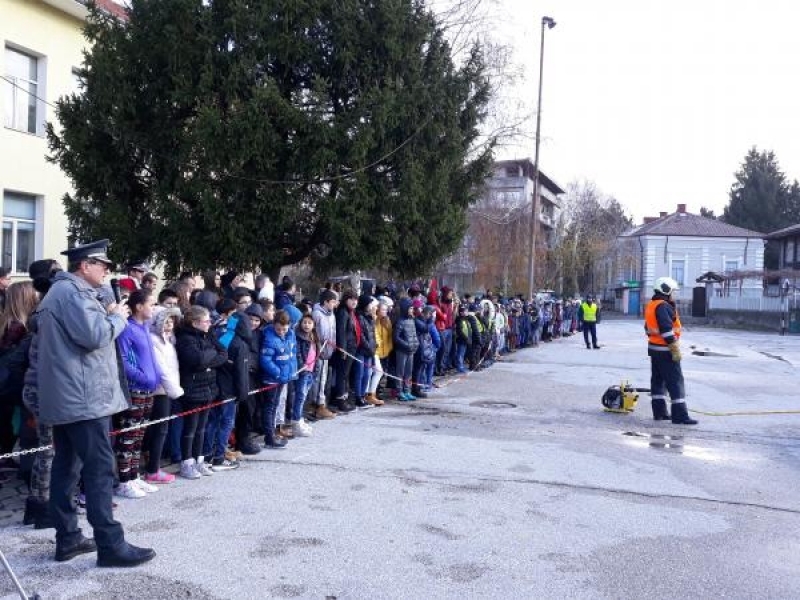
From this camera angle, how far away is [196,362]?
6945 millimetres

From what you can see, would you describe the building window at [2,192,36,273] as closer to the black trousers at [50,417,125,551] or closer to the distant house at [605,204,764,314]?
the black trousers at [50,417,125,551]

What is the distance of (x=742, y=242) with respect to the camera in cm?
6950

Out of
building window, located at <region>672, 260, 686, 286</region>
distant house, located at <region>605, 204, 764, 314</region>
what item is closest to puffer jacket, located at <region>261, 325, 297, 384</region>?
distant house, located at <region>605, 204, 764, 314</region>

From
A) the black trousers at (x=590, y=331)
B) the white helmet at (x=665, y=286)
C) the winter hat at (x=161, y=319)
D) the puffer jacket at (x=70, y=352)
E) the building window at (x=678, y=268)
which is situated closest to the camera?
the puffer jacket at (x=70, y=352)

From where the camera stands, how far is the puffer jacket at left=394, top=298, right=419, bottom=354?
1240 centimetres

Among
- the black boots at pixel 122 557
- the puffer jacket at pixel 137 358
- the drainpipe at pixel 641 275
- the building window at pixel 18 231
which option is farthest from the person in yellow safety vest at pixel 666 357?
the drainpipe at pixel 641 275

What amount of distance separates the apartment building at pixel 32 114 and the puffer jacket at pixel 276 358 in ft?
37.3

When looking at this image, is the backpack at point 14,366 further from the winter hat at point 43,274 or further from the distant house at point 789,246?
the distant house at point 789,246

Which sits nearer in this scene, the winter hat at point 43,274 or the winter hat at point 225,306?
the winter hat at point 43,274

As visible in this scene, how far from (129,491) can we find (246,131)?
5.95 meters

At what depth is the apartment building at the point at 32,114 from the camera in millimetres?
17031

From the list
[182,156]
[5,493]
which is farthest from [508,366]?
[5,493]

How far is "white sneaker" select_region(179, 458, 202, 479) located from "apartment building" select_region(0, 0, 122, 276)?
12481 millimetres

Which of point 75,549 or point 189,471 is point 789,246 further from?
point 75,549
